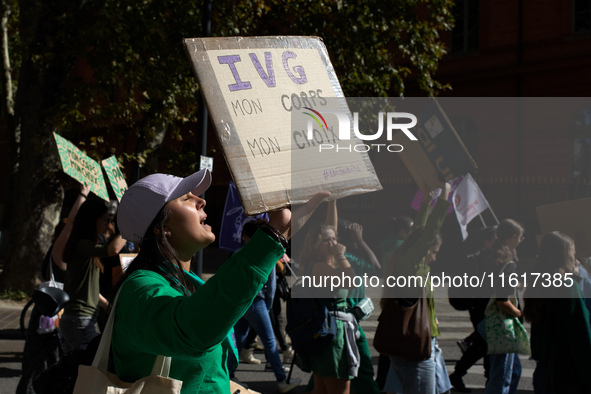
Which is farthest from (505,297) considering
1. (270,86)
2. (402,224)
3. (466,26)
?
(466,26)

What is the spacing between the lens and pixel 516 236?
5.80 m

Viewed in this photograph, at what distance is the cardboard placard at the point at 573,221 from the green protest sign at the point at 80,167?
369 cm

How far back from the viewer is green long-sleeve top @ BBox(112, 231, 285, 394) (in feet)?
5.48

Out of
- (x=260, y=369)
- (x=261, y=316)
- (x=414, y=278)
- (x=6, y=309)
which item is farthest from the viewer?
(x=6, y=309)

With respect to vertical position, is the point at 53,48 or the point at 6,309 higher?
the point at 53,48

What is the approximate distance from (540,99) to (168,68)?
1440 cm

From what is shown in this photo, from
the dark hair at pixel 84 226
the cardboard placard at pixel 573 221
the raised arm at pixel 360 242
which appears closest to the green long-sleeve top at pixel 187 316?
the dark hair at pixel 84 226

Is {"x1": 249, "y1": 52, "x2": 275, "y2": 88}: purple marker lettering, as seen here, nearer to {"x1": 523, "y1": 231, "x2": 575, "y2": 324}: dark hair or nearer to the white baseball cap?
the white baseball cap

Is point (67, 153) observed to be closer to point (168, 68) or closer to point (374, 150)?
point (168, 68)

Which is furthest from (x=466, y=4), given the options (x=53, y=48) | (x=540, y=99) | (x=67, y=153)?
(x=67, y=153)

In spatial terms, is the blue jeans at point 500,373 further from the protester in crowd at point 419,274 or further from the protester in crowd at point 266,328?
the protester in crowd at point 266,328

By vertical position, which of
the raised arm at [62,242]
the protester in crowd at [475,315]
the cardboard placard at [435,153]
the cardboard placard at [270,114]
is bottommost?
the protester in crowd at [475,315]

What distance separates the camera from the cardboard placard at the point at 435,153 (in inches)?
133

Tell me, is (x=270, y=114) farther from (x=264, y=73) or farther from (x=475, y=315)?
(x=475, y=315)
